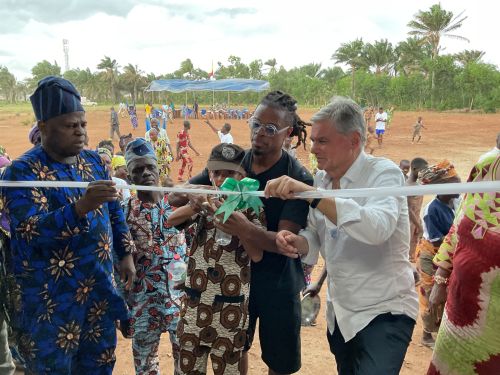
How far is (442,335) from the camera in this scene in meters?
2.27

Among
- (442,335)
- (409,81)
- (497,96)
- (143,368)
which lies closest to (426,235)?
(442,335)

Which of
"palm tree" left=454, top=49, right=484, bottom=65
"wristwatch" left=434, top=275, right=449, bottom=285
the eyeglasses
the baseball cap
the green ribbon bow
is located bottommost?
"wristwatch" left=434, top=275, right=449, bottom=285

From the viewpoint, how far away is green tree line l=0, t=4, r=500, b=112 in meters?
38.2

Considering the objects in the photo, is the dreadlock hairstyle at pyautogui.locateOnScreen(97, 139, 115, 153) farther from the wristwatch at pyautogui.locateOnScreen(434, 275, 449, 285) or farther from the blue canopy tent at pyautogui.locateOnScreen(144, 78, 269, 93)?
the blue canopy tent at pyautogui.locateOnScreen(144, 78, 269, 93)

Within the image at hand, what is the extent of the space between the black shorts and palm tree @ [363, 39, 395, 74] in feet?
177

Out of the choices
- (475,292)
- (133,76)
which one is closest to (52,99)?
(475,292)

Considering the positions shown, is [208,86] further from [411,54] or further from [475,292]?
[475,292]

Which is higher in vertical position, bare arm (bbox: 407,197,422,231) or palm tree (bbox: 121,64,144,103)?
palm tree (bbox: 121,64,144,103)

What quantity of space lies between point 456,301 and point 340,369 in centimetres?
75

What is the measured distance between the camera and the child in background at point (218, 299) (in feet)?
7.98

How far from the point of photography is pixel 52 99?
221 cm

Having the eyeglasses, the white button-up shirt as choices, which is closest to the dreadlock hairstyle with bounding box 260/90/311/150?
the eyeglasses

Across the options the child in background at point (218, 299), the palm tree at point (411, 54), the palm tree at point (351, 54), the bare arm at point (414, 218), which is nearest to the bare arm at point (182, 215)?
the child in background at point (218, 299)

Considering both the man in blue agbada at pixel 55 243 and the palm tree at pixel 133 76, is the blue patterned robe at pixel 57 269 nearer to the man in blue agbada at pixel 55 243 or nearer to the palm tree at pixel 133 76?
the man in blue agbada at pixel 55 243
